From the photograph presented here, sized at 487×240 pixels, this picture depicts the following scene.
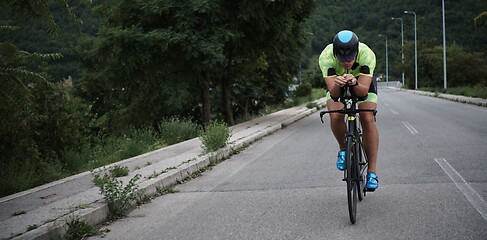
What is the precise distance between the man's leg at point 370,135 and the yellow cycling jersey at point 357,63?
1.33 feet

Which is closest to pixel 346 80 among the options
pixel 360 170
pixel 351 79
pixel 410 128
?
pixel 351 79

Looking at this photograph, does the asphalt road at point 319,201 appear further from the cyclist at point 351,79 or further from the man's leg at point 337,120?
the man's leg at point 337,120

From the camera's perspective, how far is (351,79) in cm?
475

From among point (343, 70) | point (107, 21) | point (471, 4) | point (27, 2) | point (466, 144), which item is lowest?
point (466, 144)

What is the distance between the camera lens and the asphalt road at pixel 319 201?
473cm

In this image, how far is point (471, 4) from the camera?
289 feet

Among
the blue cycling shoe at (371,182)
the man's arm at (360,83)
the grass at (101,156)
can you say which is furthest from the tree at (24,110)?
the blue cycling shoe at (371,182)

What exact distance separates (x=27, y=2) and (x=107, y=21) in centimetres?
1230

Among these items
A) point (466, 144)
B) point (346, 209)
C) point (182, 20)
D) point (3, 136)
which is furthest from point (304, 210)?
point (182, 20)

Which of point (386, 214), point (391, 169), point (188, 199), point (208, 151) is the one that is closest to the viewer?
point (386, 214)

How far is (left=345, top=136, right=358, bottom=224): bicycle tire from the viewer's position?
4.70 m

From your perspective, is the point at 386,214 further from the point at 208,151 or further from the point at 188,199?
the point at 208,151

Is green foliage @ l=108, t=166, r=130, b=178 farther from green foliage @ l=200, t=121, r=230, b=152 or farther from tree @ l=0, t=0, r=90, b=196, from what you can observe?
green foliage @ l=200, t=121, r=230, b=152

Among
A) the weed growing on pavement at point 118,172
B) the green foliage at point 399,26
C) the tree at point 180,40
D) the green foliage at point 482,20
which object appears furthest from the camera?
the green foliage at point 399,26
